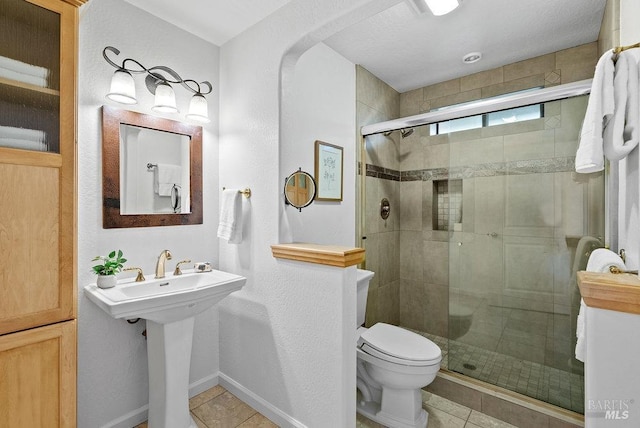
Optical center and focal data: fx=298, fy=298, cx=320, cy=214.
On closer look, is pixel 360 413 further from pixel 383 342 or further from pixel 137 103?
pixel 137 103

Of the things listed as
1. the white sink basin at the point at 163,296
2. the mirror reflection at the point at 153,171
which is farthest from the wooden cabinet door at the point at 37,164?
the mirror reflection at the point at 153,171

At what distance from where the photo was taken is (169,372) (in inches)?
63.7

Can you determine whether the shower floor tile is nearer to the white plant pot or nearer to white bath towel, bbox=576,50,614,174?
white bath towel, bbox=576,50,614,174

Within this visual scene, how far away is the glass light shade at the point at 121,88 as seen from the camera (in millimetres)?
1578

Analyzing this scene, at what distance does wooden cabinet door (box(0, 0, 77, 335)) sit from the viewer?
1103 mm

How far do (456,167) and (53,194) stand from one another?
2517 mm

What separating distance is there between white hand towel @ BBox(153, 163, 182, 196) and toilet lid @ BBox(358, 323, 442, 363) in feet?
5.23

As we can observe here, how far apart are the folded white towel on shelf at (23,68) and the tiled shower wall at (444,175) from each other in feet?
6.67

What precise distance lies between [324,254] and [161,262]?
3.41 ft

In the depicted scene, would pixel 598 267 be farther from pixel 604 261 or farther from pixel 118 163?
pixel 118 163

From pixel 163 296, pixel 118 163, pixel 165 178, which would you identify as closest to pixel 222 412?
pixel 163 296

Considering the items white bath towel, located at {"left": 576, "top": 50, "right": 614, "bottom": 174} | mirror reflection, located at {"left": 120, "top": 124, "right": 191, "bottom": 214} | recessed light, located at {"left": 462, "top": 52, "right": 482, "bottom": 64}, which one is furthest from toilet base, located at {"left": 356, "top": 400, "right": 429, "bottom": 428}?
recessed light, located at {"left": 462, "top": 52, "right": 482, "bottom": 64}

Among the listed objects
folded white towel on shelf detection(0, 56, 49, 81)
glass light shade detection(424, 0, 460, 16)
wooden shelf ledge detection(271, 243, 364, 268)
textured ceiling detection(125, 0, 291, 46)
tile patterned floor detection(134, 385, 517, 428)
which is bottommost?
tile patterned floor detection(134, 385, 517, 428)

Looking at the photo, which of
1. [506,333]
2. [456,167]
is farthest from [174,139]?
[506,333]
